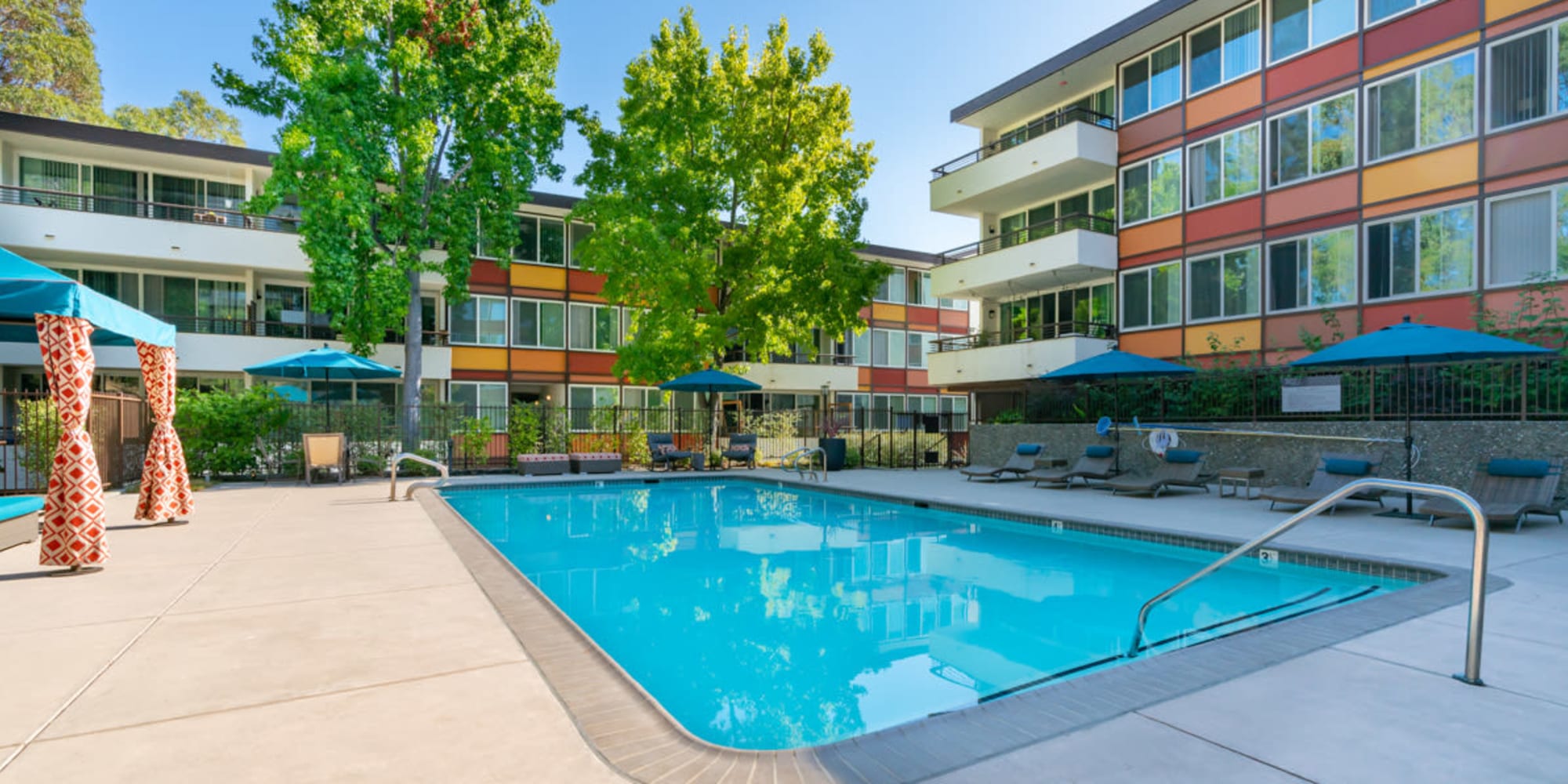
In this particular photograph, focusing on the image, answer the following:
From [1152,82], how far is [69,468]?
2300 cm

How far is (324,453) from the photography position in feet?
50.3

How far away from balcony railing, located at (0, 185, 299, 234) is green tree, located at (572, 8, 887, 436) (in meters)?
9.37

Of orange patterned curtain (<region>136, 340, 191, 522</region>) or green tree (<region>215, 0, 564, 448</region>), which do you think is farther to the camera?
green tree (<region>215, 0, 564, 448</region>)

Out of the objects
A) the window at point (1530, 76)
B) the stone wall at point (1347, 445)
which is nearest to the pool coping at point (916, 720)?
the stone wall at point (1347, 445)

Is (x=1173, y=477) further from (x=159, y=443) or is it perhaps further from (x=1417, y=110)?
(x=159, y=443)

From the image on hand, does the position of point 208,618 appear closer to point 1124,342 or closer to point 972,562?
point 972,562

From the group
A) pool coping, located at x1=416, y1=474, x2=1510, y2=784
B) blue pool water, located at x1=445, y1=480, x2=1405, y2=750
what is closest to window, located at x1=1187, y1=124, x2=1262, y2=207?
blue pool water, located at x1=445, y1=480, x2=1405, y2=750

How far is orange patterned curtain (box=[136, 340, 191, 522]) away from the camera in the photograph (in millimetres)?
8773

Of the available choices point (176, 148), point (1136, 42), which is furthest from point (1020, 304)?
point (176, 148)

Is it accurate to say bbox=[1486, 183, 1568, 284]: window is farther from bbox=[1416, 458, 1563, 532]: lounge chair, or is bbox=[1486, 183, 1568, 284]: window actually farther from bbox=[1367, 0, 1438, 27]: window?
bbox=[1416, 458, 1563, 532]: lounge chair

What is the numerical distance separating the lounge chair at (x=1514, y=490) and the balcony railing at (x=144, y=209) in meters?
25.6

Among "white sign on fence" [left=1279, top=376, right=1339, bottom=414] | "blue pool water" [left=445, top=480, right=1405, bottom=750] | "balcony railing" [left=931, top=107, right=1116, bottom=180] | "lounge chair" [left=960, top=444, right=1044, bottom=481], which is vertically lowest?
"blue pool water" [left=445, top=480, right=1405, bottom=750]

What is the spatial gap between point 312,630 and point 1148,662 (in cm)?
500

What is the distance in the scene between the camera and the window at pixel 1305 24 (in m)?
Result: 16.5
